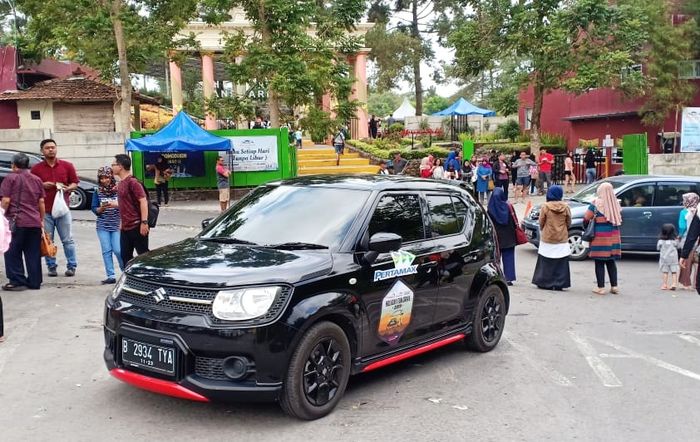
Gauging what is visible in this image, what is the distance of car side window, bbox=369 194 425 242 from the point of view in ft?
18.9

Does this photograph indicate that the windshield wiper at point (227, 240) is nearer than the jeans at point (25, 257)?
Yes

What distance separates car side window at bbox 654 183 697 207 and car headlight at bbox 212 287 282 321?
36.5ft

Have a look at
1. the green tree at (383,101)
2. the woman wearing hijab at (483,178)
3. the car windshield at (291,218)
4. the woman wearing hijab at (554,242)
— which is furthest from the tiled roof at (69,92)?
the green tree at (383,101)

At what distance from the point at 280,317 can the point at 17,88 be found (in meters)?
28.5

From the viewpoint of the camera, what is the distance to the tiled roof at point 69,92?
2636 centimetres

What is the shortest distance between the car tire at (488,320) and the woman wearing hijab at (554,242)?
3.62 meters

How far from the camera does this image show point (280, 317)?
15.2ft

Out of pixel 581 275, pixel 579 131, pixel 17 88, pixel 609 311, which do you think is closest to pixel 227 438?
pixel 609 311

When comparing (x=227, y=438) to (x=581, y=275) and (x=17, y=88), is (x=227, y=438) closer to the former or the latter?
(x=581, y=275)

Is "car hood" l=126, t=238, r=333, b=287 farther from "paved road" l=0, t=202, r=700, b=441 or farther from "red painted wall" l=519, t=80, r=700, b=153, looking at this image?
"red painted wall" l=519, t=80, r=700, b=153

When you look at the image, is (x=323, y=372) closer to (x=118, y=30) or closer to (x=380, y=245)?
(x=380, y=245)

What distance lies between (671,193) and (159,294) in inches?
464

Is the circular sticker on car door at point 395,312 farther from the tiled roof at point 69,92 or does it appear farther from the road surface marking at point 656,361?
the tiled roof at point 69,92

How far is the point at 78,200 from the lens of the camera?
18781mm
